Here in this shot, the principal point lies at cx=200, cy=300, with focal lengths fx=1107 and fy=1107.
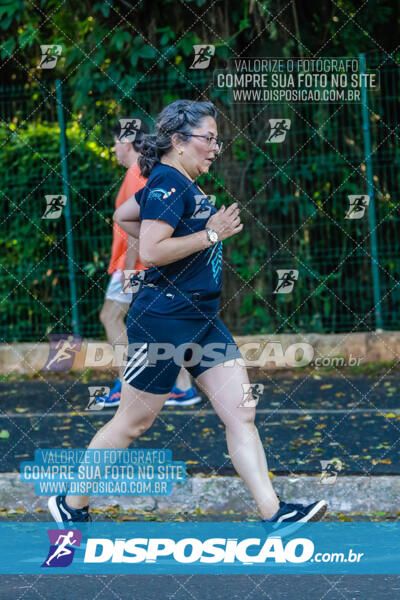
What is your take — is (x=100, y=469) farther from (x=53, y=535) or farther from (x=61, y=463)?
(x=61, y=463)

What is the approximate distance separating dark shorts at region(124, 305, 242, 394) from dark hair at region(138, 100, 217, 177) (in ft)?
2.36

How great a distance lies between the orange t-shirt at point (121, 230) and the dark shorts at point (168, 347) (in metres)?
2.52

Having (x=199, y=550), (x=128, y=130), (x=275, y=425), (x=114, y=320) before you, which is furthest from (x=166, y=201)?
(x=114, y=320)

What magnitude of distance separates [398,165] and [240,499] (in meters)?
4.49

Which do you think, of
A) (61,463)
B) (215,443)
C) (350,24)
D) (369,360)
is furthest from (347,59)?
(61,463)

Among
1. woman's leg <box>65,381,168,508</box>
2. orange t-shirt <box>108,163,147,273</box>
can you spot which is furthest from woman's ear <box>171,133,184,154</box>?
orange t-shirt <box>108,163,147,273</box>

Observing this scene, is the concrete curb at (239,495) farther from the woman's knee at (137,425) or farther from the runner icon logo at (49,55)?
the runner icon logo at (49,55)

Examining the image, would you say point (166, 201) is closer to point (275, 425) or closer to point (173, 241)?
point (173, 241)

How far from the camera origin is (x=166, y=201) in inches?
186

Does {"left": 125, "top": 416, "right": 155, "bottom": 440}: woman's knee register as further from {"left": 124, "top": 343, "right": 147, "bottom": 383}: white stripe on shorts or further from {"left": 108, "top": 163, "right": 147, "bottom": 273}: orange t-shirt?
{"left": 108, "top": 163, "right": 147, "bottom": 273}: orange t-shirt

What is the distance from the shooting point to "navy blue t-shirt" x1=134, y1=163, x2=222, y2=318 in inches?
188

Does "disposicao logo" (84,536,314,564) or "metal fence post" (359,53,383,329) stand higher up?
"metal fence post" (359,53,383,329)

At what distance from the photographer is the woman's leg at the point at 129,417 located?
15.9ft

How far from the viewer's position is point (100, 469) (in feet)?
16.3
